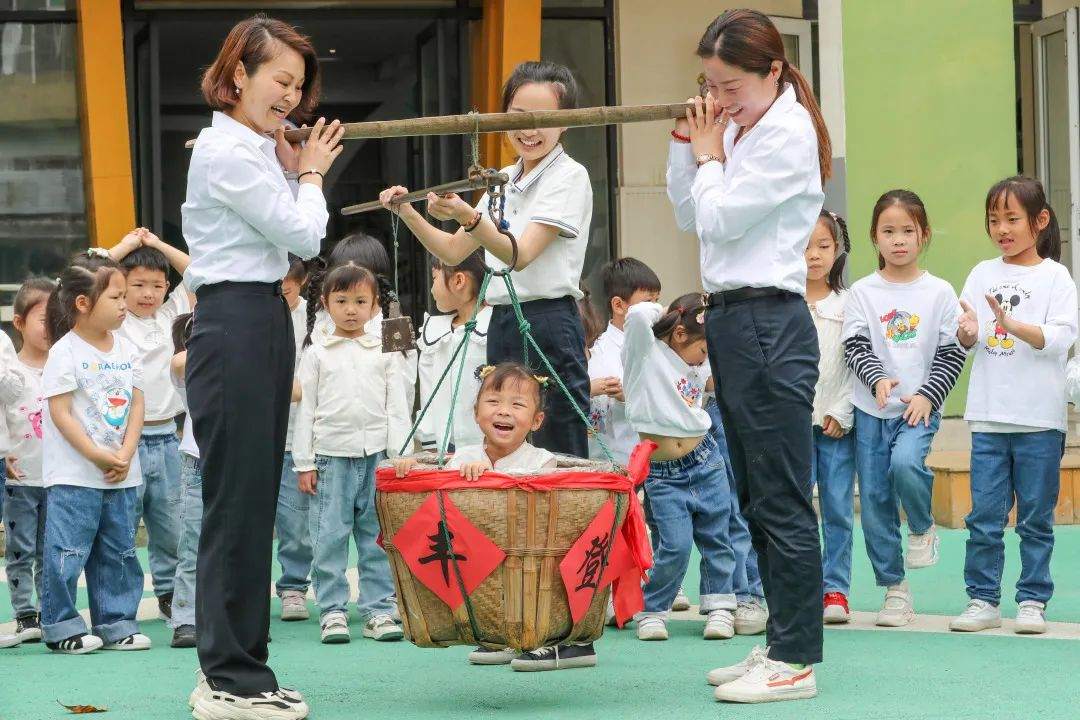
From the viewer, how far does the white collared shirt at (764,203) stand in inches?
174

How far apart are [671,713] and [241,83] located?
6.88 feet

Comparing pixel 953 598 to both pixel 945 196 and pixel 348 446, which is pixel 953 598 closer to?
pixel 348 446

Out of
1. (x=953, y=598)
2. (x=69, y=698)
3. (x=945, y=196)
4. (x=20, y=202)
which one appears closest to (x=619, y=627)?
(x=953, y=598)

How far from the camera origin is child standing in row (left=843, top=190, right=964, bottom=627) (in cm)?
601

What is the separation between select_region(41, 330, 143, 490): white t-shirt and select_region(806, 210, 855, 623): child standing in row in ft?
8.63

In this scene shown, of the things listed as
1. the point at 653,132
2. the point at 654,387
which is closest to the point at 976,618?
the point at 654,387

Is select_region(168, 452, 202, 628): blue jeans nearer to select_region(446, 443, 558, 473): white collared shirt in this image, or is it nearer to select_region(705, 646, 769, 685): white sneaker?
select_region(446, 443, 558, 473): white collared shirt

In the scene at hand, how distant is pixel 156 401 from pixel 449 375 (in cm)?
119

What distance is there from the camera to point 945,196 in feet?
31.0

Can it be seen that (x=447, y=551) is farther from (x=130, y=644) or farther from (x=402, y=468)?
(x=130, y=644)

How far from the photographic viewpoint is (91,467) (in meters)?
5.80

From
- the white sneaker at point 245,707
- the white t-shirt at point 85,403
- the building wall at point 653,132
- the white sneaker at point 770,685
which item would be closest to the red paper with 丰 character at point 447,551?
the white sneaker at point 245,707

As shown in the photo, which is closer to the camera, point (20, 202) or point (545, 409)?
point (545, 409)

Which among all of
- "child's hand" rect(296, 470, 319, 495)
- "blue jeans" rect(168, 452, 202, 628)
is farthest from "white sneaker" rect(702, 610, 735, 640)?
"blue jeans" rect(168, 452, 202, 628)
